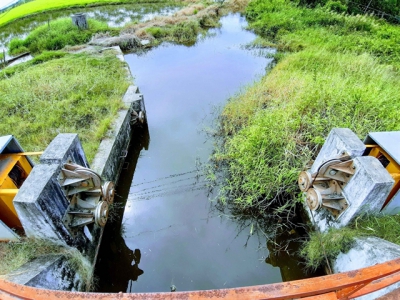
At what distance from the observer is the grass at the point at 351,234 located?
3185 millimetres

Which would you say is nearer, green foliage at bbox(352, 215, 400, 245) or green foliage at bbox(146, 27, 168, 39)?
green foliage at bbox(352, 215, 400, 245)

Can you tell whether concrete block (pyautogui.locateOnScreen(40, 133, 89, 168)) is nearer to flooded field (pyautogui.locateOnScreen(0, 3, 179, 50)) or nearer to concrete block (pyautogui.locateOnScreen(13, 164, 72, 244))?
concrete block (pyautogui.locateOnScreen(13, 164, 72, 244))

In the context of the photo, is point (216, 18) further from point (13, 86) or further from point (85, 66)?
point (13, 86)

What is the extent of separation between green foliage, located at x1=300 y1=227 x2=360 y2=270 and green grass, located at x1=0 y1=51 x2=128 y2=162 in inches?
155

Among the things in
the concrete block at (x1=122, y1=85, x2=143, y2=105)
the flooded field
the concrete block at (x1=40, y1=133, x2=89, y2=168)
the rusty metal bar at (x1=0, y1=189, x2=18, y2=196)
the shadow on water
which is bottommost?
the flooded field

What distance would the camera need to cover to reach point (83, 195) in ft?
12.0

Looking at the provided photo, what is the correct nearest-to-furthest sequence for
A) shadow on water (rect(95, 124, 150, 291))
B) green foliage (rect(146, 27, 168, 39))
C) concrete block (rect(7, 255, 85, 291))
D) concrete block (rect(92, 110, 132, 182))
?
1. concrete block (rect(7, 255, 85, 291))
2. shadow on water (rect(95, 124, 150, 291))
3. concrete block (rect(92, 110, 132, 182))
4. green foliage (rect(146, 27, 168, 39))

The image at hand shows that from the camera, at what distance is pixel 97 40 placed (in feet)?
36.6

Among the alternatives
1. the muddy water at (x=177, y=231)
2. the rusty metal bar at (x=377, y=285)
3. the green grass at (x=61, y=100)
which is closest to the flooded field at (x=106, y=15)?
the green grass at (x=61, y=100)

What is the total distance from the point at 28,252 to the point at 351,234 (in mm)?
3892

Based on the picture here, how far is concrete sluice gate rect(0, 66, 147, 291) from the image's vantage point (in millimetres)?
2826

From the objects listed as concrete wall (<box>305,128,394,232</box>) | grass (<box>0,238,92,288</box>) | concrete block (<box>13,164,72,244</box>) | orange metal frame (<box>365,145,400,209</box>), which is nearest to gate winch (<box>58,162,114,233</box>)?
concrete block (<box>13,164,72,244</box>)

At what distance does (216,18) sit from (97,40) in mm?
6837

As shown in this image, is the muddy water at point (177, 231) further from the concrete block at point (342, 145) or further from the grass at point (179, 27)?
the grass at point (179, 27)
